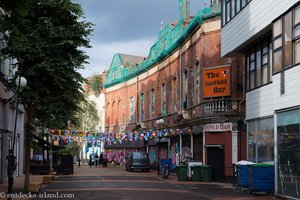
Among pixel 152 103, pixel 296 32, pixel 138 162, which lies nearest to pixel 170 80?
pixel 152 103

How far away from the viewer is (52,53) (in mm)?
20797

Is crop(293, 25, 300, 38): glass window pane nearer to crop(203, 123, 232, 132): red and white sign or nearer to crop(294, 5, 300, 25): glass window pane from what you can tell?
crop(294, 5, 300, 25): glass window pane

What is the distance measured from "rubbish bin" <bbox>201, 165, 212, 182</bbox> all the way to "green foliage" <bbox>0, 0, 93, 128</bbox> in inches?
479

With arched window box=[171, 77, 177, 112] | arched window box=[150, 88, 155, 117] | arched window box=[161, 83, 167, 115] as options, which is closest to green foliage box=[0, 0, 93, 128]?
arched window box=[171, 77, 177, 112]

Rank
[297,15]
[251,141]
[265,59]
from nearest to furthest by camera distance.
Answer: [297,15] → [265,59] → [251,141]

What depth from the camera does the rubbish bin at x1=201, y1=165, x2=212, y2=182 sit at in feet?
102

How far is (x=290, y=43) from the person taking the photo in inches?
752

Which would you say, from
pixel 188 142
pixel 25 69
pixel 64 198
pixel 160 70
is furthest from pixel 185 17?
pixel 64 198

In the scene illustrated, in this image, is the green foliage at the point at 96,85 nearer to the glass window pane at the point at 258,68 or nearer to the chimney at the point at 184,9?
the chimney at the point at 184,9

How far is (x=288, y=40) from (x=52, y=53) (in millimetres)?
9448

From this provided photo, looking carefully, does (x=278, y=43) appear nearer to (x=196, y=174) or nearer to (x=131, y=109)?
(x=196, y=174)

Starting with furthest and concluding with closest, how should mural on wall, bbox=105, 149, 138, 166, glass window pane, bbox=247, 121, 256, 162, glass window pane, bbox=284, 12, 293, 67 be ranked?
1. mural on wall, bbox=105, 149, 138, 166
2. glass window pane, bbox=247, 121, 256, 162
3. glass window pane, bbox=284, 12, 293, 67

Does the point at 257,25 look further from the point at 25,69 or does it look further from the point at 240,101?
the point at 25,69

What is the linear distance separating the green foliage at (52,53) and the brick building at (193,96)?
12.2 meters
